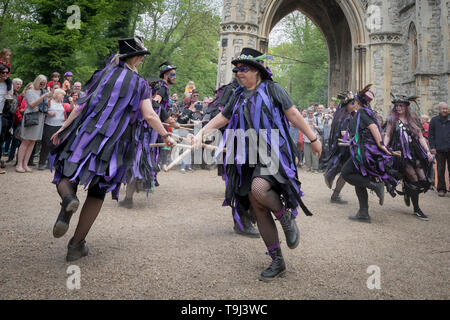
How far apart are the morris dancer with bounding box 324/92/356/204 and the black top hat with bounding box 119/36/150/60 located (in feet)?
13.9

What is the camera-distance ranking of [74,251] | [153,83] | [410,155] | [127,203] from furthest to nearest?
[410,155]
[153,83]
[127,203]
[74,251]

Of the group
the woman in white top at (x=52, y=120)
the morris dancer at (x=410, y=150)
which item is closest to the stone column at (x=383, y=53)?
the morris dancer at (x=410, y=150)

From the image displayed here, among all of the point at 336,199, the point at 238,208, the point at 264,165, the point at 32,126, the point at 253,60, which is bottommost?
the point at 336,199

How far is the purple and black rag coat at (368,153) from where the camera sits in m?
5.55

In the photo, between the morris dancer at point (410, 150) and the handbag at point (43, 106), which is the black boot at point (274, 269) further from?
the handbag at point (43, 106)

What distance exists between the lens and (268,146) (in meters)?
3.12

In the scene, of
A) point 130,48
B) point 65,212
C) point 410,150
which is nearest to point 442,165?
point 410,150

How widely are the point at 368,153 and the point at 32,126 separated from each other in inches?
302

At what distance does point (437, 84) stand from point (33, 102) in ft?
52.2

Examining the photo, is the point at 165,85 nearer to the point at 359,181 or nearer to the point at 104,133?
the point at 104,133

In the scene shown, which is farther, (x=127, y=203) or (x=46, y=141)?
(x=46, y=141)

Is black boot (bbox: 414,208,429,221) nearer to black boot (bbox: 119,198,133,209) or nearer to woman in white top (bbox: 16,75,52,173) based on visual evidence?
black boot (bbox: 119,198,133,209)
